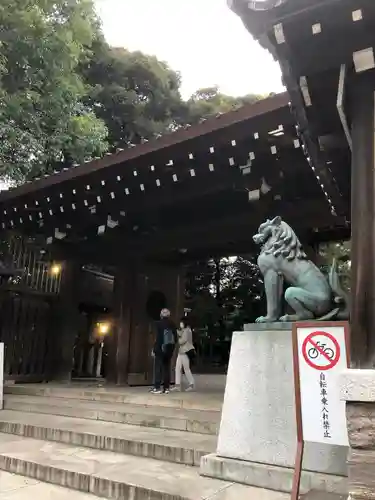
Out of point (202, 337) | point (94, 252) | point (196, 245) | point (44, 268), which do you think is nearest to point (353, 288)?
point (196, 245)

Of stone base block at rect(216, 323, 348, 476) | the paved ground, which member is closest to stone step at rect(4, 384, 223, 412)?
stone base block at rect(216, 323, 348, 476)

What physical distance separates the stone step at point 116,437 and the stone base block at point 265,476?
322 mm

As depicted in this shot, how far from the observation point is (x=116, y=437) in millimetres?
4891

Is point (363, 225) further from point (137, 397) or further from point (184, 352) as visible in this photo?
point (184, 352)

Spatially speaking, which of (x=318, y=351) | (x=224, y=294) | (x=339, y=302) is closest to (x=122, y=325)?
(x=339, y=302)

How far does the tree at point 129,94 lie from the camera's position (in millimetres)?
16547

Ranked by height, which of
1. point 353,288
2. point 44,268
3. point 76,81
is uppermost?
point 76,81

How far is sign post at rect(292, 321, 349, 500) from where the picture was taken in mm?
2938

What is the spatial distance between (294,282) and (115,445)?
105 inches

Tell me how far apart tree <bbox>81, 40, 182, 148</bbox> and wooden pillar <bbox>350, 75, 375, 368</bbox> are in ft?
43.8

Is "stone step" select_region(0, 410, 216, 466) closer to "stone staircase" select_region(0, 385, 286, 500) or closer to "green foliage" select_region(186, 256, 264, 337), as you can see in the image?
"stone staircase" select_region(0, 385, 286, 500)

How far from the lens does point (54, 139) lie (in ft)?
32.5

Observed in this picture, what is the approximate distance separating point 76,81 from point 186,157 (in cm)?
588

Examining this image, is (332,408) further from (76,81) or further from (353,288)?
(76,81)
